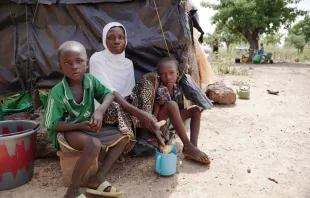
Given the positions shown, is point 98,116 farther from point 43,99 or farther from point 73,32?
point 43,99

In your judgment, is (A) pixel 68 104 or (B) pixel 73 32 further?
(B) pixel 73 32

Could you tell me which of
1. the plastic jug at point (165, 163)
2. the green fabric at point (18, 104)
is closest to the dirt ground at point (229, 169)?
the plastic jug at point (165, 163)

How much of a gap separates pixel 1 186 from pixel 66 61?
1.21m

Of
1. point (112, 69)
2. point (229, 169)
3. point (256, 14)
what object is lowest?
point (229, 169)

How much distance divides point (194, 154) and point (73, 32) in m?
1.97

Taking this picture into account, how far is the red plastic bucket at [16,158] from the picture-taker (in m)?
2.16

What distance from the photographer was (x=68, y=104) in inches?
79.3

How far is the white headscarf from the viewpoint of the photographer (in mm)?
2625

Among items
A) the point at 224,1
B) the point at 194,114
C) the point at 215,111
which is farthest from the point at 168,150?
the point at 224,1

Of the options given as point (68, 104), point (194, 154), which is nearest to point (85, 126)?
point (68, 104)

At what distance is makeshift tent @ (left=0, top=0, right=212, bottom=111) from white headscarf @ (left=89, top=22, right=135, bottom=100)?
13.4 inches

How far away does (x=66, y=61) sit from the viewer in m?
2.02

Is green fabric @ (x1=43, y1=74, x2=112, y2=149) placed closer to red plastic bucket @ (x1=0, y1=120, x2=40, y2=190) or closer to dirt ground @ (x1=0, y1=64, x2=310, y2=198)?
red plastic bucket @ (x1=0, y1=120, x2=40, y2=190)

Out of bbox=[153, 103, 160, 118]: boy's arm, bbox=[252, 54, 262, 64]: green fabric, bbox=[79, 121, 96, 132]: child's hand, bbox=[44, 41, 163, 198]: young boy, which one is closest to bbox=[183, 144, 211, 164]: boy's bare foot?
bbox=[153, 103, 160, 118]: boy's arm
